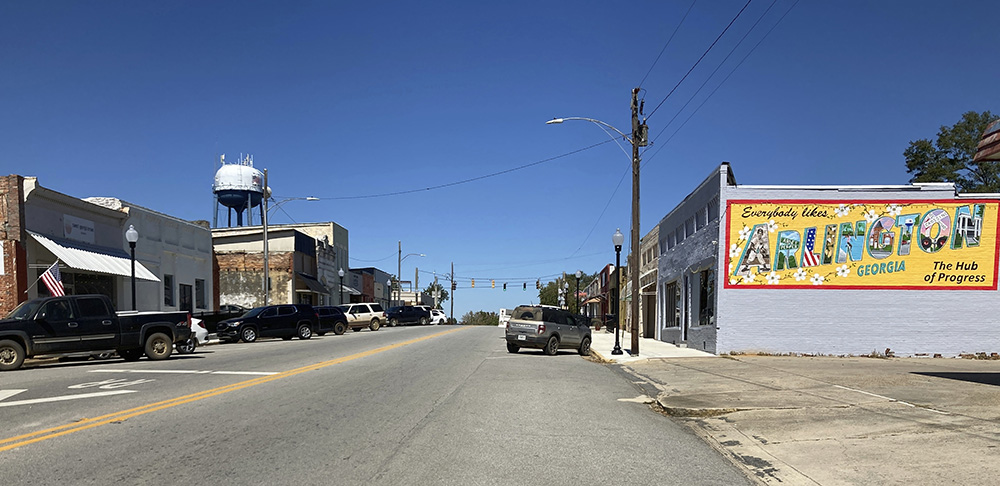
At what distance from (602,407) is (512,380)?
12.9 ft

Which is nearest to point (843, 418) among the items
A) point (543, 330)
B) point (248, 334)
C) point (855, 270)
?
point (543, 330)

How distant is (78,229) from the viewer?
1137 inches

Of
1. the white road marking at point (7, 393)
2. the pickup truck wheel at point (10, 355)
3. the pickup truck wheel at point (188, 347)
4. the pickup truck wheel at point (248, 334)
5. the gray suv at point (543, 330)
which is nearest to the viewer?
the white road marking at point (7, 393)

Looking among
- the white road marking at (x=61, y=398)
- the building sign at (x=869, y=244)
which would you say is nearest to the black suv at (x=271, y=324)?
the white road marking at (x=61, y=398)

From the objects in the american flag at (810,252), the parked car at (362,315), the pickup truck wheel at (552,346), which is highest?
the american flag at (810,252)

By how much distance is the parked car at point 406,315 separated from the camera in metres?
56.7

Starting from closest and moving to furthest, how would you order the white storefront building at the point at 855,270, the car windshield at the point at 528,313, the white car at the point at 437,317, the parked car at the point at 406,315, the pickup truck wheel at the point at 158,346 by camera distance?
the pickup truck wheel at the point at 158,346, the white storefront building at the point at 855,270, the car windshield at the point at 528,313, the parked car at the point at 406,315, the white car at the point at 437,317

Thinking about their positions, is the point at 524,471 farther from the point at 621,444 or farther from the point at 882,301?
the point at 882,301

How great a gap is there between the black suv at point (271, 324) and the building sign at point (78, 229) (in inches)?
258

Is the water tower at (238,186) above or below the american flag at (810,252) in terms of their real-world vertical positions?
above

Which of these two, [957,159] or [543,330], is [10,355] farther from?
[957,159]

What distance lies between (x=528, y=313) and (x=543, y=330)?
86 cm

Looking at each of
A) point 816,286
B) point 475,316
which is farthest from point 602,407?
point 475,316

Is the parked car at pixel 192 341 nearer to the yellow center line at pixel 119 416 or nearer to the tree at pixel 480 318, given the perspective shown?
the yellow center line at pixel 119 416
